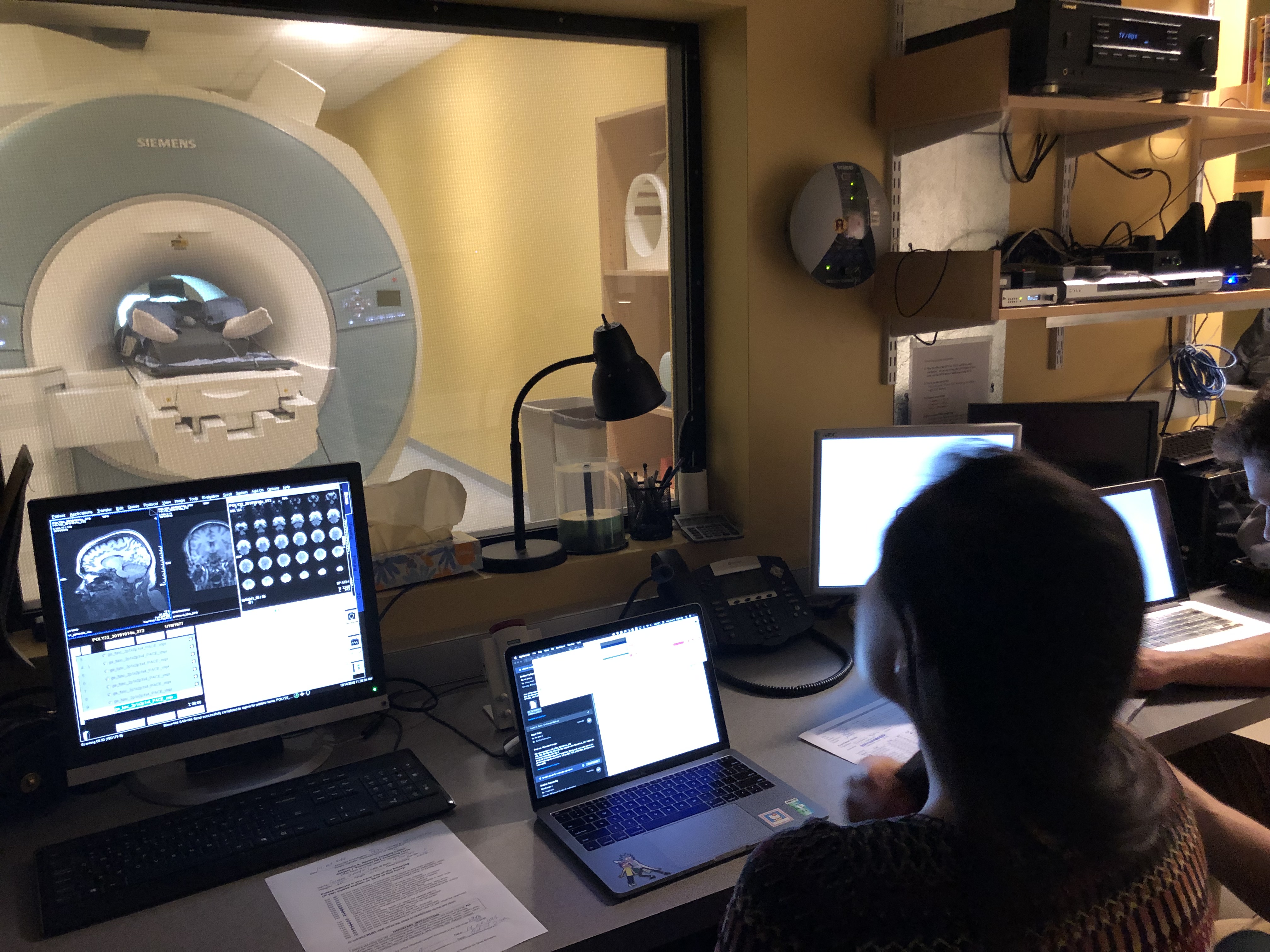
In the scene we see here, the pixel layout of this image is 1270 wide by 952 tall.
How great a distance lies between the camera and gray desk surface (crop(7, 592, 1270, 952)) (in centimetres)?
107

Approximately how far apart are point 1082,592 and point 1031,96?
1.36 metres

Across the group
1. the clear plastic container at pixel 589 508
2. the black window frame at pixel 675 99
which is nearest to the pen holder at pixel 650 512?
the clear plastic container at pixel 589 508

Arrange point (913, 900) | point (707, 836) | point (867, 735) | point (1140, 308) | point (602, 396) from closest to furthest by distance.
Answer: point (913, 900) < point (707, 836) < point (867, 735) < point (602, 396) < point (1140, 308)

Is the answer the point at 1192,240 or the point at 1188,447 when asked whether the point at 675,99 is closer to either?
the point at 1192,240

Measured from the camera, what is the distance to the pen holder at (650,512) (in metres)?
1.99

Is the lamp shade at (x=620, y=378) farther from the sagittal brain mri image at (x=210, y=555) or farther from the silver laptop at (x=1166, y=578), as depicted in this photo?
the silver laptop at (x=1166, y=578)

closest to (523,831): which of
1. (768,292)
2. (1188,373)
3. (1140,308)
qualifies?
(768,292)

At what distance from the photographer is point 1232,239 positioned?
2318 millimetres

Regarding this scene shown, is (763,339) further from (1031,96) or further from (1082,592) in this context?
(1082,592)

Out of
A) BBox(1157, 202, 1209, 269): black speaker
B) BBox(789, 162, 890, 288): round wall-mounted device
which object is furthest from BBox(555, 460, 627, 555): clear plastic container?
BBox(1157, 202, 1209, 269): black speaker

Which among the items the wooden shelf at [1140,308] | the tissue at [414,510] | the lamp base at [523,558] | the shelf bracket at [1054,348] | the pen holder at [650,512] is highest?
the wooden shelf at [1140,308]

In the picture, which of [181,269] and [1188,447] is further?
[1188,447]

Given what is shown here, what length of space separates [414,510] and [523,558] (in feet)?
0.75

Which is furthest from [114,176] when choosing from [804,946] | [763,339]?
[804,946]
